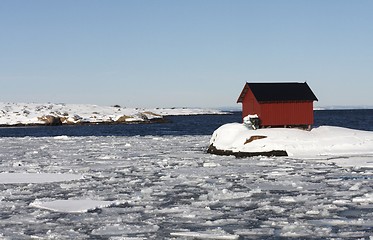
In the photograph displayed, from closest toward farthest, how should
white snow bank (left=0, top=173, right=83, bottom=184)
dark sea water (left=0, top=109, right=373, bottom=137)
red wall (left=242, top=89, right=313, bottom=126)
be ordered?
white snow bank (left=0, top=173, right=83, bottom=184) < red wall (left=242, top=89, right=313, bottom=126) < dark sea water (left=0, top=109, right=373, bottom=137)

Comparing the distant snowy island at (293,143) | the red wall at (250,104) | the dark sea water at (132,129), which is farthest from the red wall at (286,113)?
the dark sea water at (132,129)

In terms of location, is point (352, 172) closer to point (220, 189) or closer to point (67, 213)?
point (220, 189)

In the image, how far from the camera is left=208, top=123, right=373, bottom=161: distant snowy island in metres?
25.9

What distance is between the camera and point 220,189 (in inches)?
580

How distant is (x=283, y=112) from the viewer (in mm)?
32312

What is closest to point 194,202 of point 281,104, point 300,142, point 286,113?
point 300,142

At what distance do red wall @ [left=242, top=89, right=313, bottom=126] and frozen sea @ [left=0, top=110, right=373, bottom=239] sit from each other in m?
10.2

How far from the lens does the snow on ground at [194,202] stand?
9.62 metres

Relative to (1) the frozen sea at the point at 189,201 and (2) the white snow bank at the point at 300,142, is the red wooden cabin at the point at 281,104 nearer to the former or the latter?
(2) the white snow bank at the point at 300,142

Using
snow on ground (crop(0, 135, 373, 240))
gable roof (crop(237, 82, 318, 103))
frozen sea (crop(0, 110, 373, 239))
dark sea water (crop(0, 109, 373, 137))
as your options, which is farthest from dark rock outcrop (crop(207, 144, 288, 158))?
dark sea water (crop(0, 109, 373, 137))

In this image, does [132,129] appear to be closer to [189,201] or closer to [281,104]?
[281,104]

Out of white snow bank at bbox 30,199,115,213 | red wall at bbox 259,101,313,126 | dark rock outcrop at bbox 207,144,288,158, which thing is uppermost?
red wall at bbox 259,101,313,126

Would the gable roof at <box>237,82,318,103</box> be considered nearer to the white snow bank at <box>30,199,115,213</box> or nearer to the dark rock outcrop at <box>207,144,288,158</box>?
the dark rock outcrop at <box>207,144,288,158</box>

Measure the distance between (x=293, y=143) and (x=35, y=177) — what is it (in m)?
13.3
